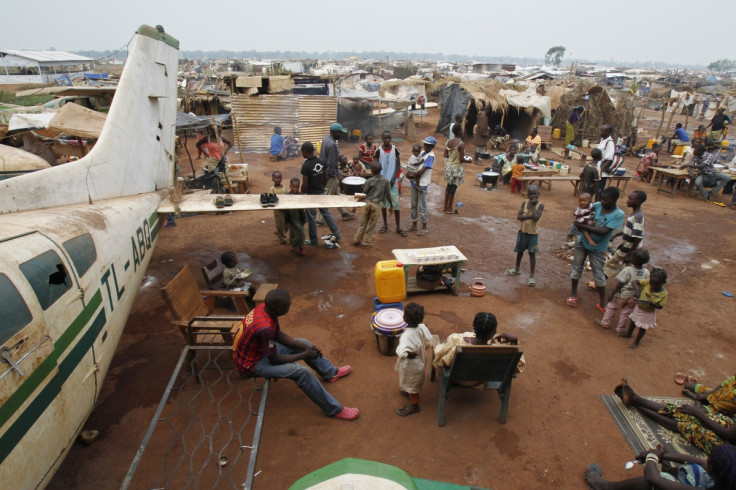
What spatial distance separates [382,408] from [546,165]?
1279 centimetres

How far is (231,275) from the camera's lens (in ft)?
20.9

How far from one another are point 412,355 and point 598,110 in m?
20.9

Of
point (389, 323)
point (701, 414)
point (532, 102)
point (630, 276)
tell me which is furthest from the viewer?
point (532, 102)

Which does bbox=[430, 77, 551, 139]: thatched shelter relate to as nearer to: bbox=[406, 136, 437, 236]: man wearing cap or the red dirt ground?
the red dirt ground

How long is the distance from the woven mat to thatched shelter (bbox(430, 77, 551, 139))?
17.6 metres

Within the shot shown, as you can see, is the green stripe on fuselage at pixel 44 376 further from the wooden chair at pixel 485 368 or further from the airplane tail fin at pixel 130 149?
the wooden chair at pixel 485 368

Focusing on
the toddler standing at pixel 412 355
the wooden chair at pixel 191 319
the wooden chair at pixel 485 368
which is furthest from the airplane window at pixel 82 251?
the wooden chair at pixel 485 368

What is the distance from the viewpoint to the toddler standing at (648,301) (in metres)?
5.22

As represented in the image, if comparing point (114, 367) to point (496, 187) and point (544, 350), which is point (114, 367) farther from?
point (496, 187)

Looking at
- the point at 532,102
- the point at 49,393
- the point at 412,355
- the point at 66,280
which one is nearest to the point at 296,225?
the point at 412,355

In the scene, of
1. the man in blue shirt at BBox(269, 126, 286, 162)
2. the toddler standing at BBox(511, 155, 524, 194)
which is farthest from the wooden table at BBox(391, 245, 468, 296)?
the man in blue shirt at BBox(269, 126, 286, 162)

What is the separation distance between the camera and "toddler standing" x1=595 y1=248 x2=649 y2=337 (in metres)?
5.48

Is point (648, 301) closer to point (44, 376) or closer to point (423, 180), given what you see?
point (423, 180)

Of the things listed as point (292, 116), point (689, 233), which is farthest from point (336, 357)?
point (292, 116)
